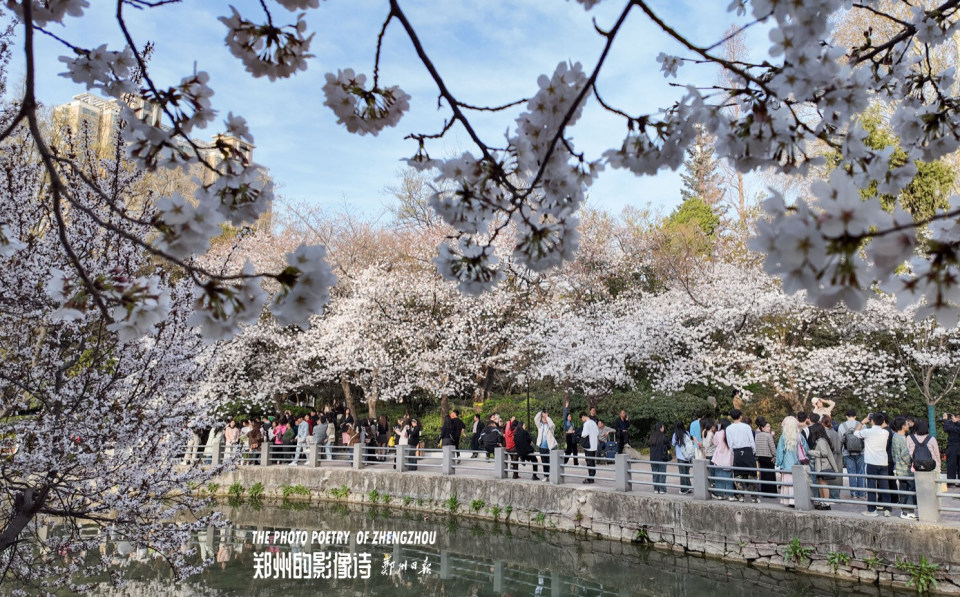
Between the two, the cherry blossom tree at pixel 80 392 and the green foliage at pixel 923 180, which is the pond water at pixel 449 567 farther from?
the green foliage at pixel 923 180

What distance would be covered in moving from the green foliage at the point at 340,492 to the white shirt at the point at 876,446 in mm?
10337

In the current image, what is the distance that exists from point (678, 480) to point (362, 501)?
682 centimetres

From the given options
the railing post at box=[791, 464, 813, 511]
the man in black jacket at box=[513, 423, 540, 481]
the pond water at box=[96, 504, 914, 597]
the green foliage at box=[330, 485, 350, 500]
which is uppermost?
the man in black jacket at box=[513, 423, 540, 481]

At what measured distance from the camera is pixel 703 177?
32500mm

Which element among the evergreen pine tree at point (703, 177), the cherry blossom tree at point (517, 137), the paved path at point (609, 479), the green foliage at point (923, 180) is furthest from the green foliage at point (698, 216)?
the cherry blossom tree at point (517, 137)

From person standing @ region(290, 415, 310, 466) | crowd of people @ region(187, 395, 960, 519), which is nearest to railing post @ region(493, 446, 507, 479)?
crowd of people @ region(187, 395, 960, 519)

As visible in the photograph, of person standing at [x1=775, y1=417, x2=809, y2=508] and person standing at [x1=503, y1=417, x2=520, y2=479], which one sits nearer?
person standing at [x1=775, y1=417, x2=809, y2=508]

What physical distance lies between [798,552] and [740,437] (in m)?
1.57

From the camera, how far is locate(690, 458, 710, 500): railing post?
9.36 metres

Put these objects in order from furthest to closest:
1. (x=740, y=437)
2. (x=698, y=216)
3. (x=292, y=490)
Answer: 1. (x=698, y=216)
2. (x=292, y=490)
3. (x=740, y=437)

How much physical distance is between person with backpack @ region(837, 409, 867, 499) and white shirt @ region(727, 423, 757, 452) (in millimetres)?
1174

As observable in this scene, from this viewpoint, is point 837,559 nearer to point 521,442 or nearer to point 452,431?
point 521,442

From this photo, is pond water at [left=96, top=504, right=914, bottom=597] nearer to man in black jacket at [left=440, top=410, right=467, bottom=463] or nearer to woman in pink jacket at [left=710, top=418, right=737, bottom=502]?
woman in pink jacket at [left=710, top=418, right=737, bottom=502]

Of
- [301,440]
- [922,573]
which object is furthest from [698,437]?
[301,440]
